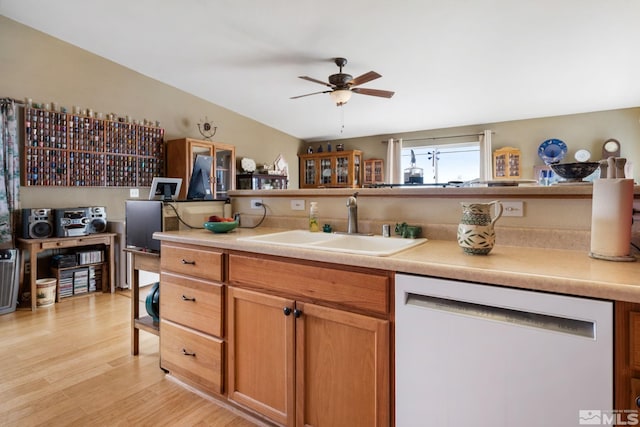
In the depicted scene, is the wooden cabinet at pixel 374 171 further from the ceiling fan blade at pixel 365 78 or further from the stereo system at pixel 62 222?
the stereo system at pixel 62 222

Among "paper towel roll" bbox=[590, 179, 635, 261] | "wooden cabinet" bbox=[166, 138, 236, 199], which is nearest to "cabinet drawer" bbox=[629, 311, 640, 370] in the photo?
"paper towel roll" bbox=[590, 179, 635, 261]

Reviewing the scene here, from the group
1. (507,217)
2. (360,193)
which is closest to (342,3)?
(360,193)

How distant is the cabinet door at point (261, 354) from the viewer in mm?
1412

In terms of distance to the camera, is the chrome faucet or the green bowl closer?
the chrome faucet

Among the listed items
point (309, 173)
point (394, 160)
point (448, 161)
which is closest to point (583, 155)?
point (448, 161)

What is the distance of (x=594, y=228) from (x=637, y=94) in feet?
15.8

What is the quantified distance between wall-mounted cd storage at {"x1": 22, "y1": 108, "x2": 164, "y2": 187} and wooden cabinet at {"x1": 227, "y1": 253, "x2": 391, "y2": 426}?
11.1 feet

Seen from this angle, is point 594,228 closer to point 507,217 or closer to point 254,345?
point 507,217

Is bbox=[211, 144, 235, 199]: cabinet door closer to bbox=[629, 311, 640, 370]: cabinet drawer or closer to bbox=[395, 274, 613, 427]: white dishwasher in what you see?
bbox=[395, 274, 613, 427]: white dishwasher

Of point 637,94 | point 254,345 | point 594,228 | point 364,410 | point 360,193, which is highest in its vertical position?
point 637,94

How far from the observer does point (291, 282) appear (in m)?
1.39

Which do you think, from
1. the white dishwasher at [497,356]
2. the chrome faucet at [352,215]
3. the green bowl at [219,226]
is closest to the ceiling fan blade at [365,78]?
the chrome faucet at [352,215]

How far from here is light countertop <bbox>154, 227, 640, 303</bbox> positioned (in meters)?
0.86

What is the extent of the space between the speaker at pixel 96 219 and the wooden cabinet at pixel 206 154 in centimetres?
100
